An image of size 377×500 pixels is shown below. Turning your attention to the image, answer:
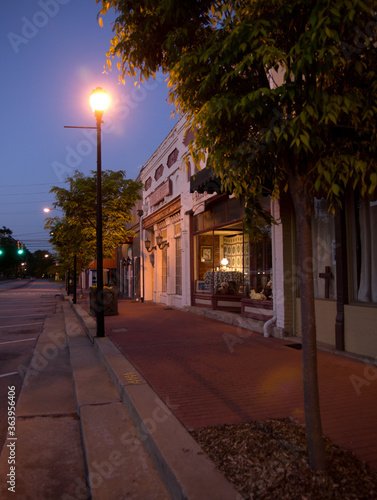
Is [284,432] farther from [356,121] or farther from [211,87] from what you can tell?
[211,87]

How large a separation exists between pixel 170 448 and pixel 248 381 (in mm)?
2536

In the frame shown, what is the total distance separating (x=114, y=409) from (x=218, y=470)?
2.24 m

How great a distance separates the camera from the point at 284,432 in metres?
3.64

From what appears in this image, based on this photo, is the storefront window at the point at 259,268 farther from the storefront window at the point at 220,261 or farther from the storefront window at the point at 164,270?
the storefront window at the point at 164,270

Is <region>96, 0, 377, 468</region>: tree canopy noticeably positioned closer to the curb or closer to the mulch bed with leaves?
the mulch bed with leaves

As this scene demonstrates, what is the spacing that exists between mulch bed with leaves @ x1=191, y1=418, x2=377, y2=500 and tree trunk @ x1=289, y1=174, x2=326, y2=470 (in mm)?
159

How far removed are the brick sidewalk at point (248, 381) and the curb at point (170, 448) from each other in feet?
0.80

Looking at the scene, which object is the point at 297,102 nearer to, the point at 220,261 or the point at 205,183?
the point at 205,183

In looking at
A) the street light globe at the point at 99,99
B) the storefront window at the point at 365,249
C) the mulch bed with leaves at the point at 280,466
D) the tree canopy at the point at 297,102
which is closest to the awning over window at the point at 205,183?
the street light globe at the point at 99,99

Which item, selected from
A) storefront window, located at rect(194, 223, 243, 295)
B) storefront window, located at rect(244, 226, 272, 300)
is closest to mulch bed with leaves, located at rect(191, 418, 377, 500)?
storefront window, located at rect(244, 226, 272, 300)

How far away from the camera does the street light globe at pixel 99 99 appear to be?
9.59 metres

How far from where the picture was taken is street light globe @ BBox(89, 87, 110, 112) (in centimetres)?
959

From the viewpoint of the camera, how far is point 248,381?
5.70m

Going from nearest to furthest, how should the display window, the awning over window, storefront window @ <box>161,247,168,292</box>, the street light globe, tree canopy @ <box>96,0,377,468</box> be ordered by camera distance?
tree canopy @ <box>96,0,377,468</box>, the street light globe, the awning over window, the display window, storefront window @ <box>161,247,168,292</box>
